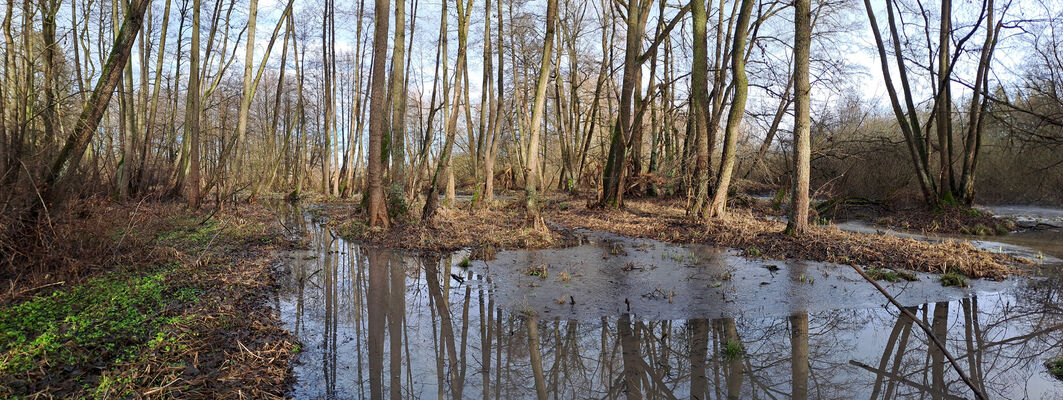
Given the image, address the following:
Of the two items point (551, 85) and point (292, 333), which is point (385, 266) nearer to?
point (292, 333)

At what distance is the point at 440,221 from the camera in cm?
1154

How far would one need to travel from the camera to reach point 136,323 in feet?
13.8

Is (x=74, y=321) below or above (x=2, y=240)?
below

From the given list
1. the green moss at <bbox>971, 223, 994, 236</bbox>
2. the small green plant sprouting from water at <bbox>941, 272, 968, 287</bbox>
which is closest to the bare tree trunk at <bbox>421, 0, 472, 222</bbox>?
the small green plant sprouting from water at <bbox>941, 272, 968, 287</bbox>

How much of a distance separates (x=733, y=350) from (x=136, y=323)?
479cm

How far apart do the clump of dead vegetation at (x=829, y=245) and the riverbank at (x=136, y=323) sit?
6.93 meters

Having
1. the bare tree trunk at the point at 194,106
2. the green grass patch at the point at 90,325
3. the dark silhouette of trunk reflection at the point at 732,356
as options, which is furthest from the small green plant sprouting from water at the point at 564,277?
the bare tree trunk at the point at 194,106

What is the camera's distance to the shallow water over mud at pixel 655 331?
364cm

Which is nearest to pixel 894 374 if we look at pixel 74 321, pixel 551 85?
pixel 74 321

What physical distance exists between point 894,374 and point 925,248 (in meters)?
5.64

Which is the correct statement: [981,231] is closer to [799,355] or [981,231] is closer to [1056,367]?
[1056,367]

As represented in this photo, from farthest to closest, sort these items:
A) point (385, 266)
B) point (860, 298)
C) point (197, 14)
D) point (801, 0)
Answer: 1. point (197, 14)
2. point (801, 0)
3. point (385, 266)
4. point (860, 298)

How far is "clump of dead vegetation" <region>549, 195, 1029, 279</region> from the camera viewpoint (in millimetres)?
7391

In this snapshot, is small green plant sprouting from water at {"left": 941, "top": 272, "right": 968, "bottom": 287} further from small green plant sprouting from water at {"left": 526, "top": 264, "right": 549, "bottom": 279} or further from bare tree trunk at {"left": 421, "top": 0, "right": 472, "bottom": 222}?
bare tree trunk at {"left": 421, "top": 0, "right": 472, "bottom": 222}
